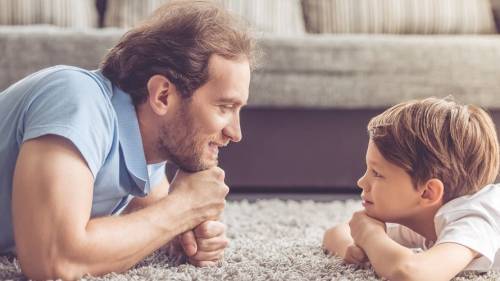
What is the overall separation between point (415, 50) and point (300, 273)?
1.10 meters

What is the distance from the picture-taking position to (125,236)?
114 centimetres

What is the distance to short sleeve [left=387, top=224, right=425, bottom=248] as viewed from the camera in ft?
4.54

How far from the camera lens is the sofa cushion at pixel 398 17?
2648mm

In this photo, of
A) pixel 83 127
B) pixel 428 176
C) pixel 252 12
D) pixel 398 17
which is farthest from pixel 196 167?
pixel 398 17

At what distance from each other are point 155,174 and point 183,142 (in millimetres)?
201

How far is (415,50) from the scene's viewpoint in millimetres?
2154

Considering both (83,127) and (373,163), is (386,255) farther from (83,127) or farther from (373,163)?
(83,127)

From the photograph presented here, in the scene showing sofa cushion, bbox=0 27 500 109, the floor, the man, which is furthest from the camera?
the floor

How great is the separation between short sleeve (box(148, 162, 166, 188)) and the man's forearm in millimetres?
200

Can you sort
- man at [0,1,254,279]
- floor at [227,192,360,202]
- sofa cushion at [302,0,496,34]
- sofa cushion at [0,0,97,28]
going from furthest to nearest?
sofa cushion at [302,0,496,34], sofa cushion at [0,0,97,28], floor at [227,192,360,202], man at [0,1,254,279]

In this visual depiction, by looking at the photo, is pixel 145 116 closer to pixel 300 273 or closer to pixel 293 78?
pixel 300 273

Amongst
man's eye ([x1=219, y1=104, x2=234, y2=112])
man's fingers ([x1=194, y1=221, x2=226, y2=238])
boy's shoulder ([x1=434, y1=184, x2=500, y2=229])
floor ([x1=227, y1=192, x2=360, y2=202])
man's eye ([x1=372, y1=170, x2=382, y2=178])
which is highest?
man's eye ([x1=219, y1=104, x2=234, y2=112])

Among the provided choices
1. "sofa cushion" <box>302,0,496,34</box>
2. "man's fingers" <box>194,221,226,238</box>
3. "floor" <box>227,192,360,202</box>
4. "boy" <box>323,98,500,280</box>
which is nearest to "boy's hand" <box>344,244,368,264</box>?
"boy" <box>323,98,500,280</box>

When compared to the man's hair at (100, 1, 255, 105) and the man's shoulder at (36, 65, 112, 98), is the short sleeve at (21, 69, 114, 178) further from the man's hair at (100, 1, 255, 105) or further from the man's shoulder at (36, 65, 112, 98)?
the man's hair at (100, 1, 255, 105)
